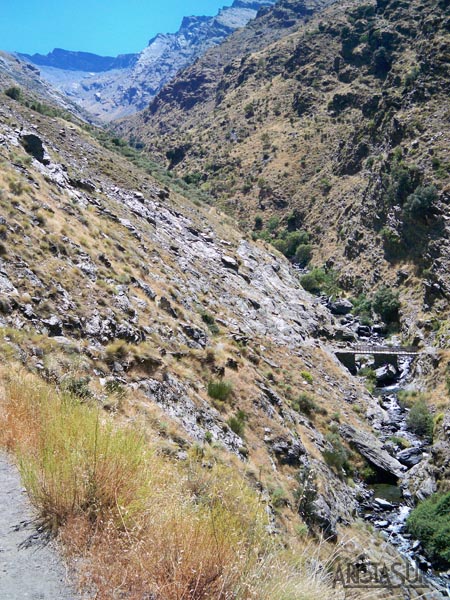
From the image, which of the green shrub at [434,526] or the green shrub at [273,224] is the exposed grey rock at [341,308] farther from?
the green shrub at [434,526]

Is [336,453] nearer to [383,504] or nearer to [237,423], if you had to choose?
[383,504]

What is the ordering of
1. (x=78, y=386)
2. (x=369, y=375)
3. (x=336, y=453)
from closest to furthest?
Result: (x=78, y=386) → (x=336, y=453) → (x=369, y=375)

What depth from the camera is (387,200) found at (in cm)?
6300

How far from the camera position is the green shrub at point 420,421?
3130 cm

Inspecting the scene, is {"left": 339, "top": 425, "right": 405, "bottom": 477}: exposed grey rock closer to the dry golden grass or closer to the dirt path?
the dry golden grass

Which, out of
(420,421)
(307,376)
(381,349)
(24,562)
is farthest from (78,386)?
(381,349)

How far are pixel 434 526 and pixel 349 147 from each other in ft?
246

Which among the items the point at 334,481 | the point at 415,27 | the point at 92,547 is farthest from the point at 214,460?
the point at 415,27

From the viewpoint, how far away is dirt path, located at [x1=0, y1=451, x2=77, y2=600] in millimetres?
3597

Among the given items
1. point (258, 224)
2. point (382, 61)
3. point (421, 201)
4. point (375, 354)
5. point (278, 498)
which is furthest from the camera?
point (382, 61)

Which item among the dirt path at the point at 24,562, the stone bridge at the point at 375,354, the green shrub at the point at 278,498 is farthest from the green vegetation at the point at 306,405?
the dirt path at the point at 24,562

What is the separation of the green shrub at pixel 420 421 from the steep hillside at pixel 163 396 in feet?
6.14

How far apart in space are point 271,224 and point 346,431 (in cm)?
6518

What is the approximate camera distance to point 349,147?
83375mm
